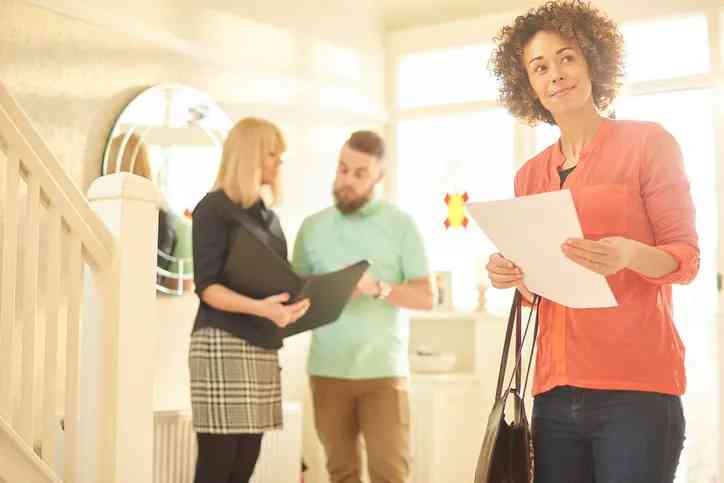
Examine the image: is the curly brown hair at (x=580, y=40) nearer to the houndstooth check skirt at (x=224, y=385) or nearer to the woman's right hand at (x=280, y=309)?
the woman's right hand at (x=280, y=309)

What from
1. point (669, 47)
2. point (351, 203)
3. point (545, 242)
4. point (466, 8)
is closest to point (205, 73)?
point (351, 203)

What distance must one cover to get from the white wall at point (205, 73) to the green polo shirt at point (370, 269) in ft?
2.34

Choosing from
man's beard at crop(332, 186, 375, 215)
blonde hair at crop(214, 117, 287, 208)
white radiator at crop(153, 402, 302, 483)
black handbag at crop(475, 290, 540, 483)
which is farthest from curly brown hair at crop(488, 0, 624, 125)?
white radiator at crop(153, 402, 302, 483)

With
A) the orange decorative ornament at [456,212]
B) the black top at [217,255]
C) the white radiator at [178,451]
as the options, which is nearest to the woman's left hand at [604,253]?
the black top at [217,255]

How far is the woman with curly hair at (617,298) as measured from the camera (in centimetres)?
148

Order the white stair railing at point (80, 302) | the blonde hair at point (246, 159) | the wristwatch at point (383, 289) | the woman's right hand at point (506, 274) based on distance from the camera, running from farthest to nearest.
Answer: the wristwatch at point (383, 289) < the blonde hair at point (246, 159) < the white stair railing at point (80, 302) < the woman's right hand at point (506, 274)

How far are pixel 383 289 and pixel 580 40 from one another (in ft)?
4.64

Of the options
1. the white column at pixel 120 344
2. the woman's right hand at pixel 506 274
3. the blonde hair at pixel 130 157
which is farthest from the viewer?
the blonde hair at pixel 130 157

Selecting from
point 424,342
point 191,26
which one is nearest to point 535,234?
point 191,26

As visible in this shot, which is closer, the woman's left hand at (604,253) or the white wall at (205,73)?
the woman's left hand at (604,253)

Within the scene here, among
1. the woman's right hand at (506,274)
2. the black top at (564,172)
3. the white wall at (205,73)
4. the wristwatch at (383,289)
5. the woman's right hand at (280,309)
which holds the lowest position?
the woman's right hand at (280,309)

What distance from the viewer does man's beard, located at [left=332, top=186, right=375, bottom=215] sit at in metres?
3.12

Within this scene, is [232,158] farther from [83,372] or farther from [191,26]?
[191,26]

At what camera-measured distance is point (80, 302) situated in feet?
7.36
